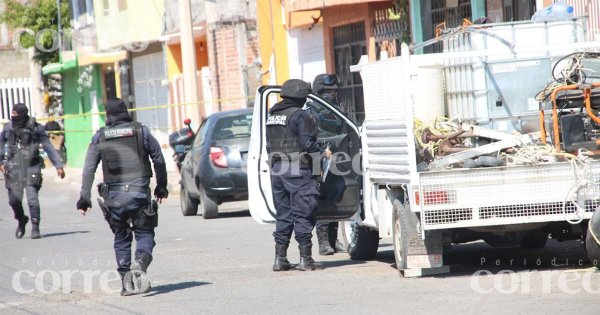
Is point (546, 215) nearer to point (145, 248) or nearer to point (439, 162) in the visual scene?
point (439, 162)

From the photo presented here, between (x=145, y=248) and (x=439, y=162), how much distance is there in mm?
2578

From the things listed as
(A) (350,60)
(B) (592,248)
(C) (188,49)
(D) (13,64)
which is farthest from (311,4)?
(D) (13,64)

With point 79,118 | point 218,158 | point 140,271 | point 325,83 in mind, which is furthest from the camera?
point 79,118

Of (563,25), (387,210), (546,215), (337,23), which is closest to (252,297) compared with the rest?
(387,210)

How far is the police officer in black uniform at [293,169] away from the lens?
10.8 metres

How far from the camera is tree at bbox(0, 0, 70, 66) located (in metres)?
42.1

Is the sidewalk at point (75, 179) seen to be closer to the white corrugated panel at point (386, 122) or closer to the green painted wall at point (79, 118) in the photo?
the green painted wall at point (79, 118)

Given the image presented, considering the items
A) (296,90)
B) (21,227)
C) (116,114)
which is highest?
(296,90)

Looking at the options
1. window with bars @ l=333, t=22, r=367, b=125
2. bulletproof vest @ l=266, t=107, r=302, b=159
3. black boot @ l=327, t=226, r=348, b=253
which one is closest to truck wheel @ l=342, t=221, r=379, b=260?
black boot @ l=327, t=226, r=348, b=253

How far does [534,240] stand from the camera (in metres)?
11.6

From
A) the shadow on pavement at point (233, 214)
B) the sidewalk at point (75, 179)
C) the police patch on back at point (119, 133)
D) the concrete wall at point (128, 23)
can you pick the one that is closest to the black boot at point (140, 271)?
the police patch on back at point (119, 133)

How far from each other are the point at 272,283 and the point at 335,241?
8.40 feet

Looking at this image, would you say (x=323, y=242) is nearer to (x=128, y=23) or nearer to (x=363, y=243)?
(x=363, y=243)

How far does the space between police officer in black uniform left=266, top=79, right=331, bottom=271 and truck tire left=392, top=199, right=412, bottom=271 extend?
86 centimetres
